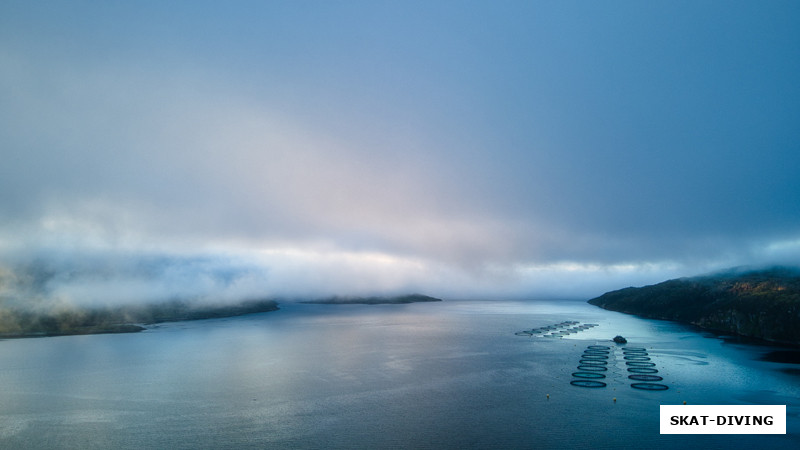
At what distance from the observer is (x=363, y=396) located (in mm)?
67188

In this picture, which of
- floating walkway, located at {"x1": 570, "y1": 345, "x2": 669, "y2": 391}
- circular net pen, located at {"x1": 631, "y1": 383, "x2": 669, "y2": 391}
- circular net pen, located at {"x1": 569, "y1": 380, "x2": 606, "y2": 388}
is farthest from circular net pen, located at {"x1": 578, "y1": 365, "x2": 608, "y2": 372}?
circular net pen, located at {"x1": 631, "y1": 383, "x2": 669, "y2": 391}

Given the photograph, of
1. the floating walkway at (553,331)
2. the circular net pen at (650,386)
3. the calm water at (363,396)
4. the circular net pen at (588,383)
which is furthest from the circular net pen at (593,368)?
the floating walkway at (553,331)

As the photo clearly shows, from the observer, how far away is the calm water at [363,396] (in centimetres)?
4894

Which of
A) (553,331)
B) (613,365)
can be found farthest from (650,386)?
(553,331)

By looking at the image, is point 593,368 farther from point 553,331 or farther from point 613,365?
point 553,331

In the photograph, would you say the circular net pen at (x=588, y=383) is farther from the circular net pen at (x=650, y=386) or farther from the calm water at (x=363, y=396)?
the circular net pen at (x=650, y=386)

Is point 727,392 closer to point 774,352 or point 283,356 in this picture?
point 774,352

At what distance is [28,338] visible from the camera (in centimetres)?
15975

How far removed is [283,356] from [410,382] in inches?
1797

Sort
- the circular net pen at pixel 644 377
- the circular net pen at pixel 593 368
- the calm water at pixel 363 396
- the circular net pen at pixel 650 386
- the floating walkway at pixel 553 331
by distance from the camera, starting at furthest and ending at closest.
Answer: the floating walkway at pixel 553 331 < the circular net pen at pixel 593 368 < the circular net pen at pixel 644 377 < the circular net pen at pixel 650 386 < the calm water at pixel 363 396

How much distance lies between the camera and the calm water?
161 ft

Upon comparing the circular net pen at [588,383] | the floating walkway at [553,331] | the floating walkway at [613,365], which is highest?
the circular net pen at [588,383]

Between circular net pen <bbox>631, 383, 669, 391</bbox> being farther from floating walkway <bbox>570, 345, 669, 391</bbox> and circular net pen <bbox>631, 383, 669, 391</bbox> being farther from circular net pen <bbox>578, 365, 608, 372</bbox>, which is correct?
circular net pen <bbox>578, 365, 608, 372</bbox>

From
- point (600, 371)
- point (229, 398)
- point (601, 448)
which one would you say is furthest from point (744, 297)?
point (229, 398)
